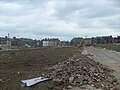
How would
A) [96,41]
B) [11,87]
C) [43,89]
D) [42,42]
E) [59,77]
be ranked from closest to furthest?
1. [43,89]
2. [11,87]
3. [59,77]
4. [96,41]
5. [42,42]

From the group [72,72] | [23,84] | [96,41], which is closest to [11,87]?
[23,84]

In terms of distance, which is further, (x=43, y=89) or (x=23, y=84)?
(x=23, y=84)

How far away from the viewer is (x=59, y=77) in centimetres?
1150

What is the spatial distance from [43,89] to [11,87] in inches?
62.5

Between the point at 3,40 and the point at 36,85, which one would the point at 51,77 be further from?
the point at 3,40

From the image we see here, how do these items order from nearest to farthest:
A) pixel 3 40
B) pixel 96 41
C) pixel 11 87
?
pixel 11 87 < pixel 3 40 < pixel 96 41

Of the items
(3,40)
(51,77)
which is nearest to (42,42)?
(3,40)

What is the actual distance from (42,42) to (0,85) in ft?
477

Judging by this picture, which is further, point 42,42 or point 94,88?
point 42,42

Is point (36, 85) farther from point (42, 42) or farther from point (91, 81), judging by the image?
point (42, 42)

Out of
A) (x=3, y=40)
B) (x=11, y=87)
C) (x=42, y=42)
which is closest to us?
(x=11, y=87)

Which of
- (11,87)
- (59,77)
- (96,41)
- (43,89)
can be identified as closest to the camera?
(43,89)

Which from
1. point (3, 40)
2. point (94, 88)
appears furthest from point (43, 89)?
point (3, 40)

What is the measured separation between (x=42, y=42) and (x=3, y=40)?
32.3 m
